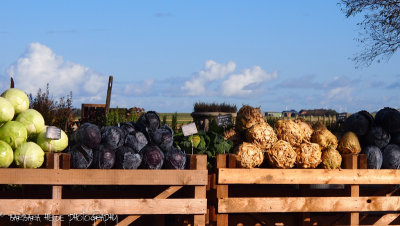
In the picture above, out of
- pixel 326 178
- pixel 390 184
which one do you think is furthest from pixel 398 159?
pixel 326 178

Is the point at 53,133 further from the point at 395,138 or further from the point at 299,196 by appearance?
the point at 395,138

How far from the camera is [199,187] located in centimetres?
644

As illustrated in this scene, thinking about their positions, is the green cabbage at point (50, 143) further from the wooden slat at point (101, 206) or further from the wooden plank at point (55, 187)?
the wooden slat at point (101, 206)

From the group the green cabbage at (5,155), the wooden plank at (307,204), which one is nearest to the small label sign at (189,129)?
the wooden plank at (307,204)

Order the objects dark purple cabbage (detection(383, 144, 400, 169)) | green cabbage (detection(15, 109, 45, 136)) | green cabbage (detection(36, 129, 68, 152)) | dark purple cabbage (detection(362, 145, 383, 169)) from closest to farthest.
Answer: green cabbage (detection(36, 129, 68, 152))
green cabbage (detection(15, 109, 45, 136))
dark purple cabbage (detection(362, 145, 383, 169))
dark purple cabbage (detection(383, 144, 400, 169))

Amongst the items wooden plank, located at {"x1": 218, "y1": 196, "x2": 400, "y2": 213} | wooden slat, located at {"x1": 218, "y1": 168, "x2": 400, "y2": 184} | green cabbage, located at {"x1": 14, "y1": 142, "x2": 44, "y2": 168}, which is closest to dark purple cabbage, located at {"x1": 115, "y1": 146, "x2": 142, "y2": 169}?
green cabbage, located at {"x1": 14, "y1": 142, "x2": 44, "y2": 168}

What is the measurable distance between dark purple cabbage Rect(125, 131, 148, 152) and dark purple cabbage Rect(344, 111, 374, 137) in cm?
293

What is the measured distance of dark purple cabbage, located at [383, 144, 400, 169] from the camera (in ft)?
24.3

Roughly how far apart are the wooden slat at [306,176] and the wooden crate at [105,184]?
1.14 feet

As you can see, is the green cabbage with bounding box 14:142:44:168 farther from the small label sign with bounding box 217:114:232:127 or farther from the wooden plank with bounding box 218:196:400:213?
the small label sign with bounding box 217:114:232:127

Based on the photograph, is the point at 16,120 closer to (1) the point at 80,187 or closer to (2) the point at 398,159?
(1) the point at 80,187

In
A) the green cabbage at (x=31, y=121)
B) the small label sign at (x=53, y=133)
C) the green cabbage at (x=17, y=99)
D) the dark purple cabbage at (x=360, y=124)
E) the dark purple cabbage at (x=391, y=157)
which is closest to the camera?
the small label sign at (x=53, y=133)

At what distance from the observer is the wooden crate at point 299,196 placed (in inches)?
260

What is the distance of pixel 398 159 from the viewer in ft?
24.4
